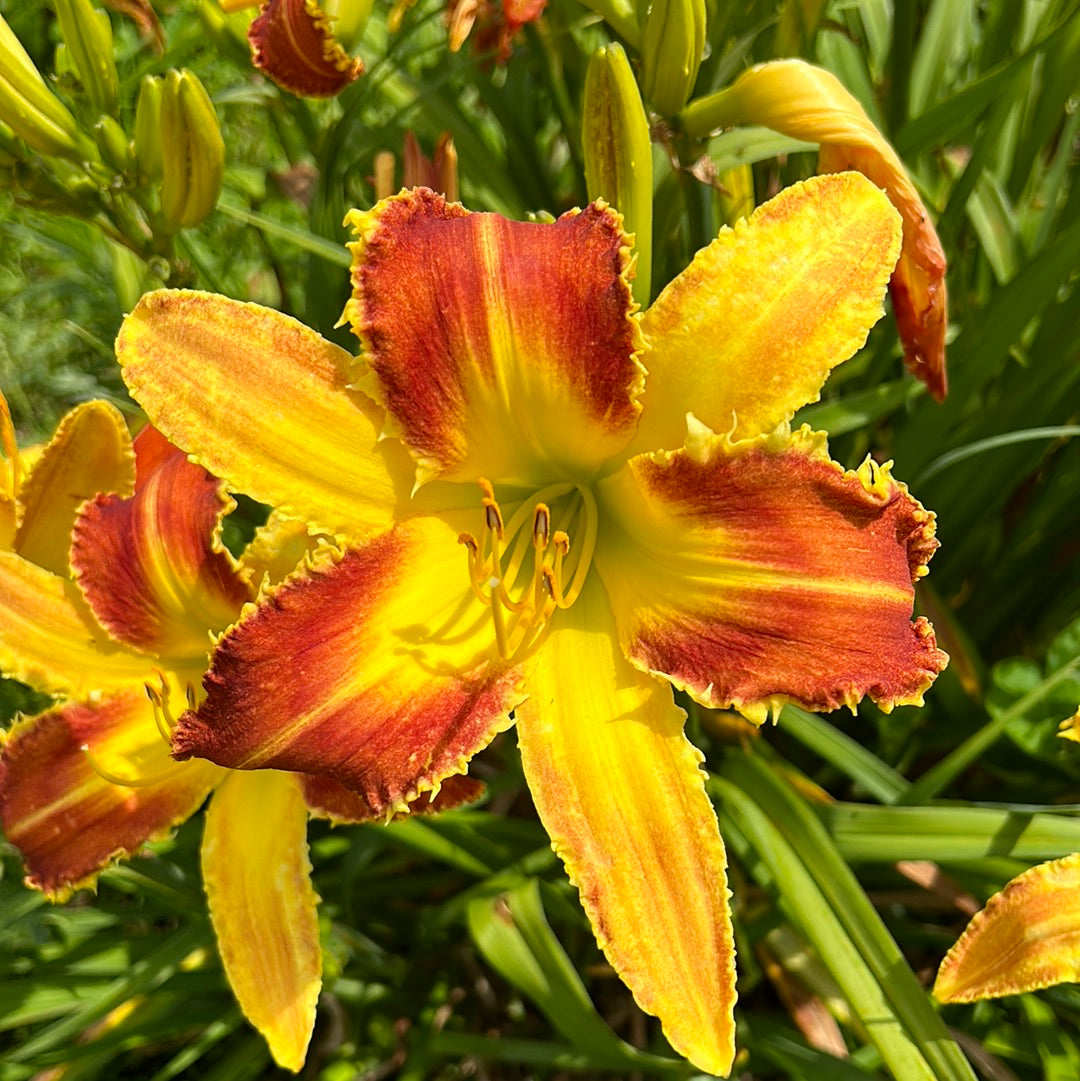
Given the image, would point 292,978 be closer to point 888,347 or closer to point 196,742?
point 196,742

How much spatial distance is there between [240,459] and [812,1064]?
0.90 m

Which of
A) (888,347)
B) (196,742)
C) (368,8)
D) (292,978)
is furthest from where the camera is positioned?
(888,347)

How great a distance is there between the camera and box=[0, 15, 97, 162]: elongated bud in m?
0.84

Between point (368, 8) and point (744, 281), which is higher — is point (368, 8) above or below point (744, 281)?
above

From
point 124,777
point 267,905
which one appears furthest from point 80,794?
point 267,905

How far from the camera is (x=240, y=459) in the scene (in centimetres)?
75

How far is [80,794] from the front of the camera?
2.86 ft

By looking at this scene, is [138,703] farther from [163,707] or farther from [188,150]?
[188,150]

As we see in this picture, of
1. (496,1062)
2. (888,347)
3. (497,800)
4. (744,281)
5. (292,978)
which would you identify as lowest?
(496,1062)

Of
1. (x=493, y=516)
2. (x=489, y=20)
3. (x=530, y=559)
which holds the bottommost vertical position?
(x=530, y=559)

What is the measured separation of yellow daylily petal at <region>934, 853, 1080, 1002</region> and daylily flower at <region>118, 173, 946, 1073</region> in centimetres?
25

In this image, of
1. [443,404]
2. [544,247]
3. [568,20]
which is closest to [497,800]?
[443,404]

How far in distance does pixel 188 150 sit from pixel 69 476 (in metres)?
0.31

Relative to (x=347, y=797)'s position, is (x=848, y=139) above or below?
above
